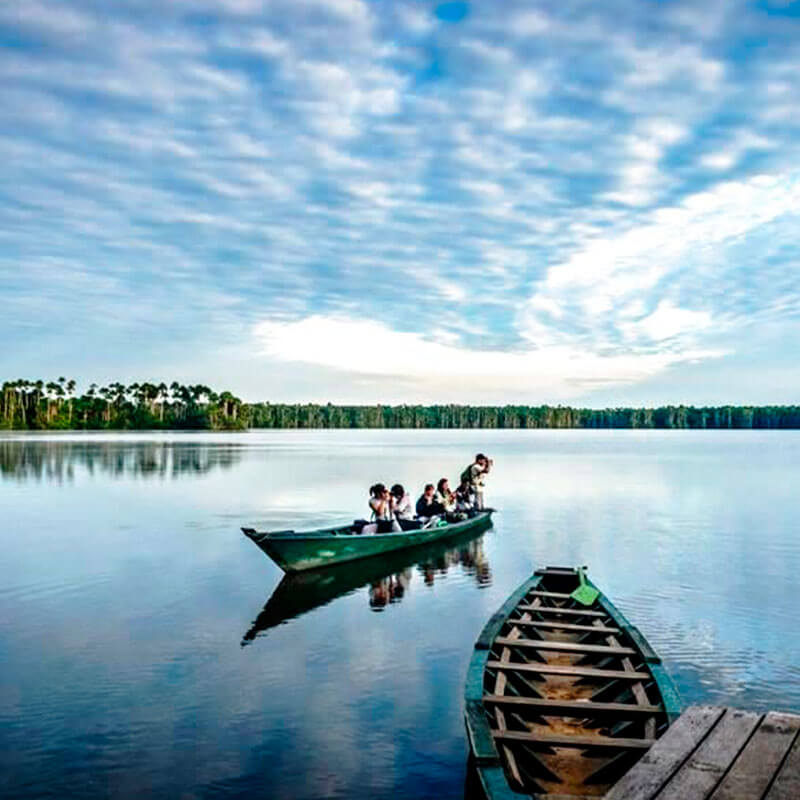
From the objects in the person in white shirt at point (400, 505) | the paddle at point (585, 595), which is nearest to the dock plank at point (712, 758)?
the paddle at point (585, 595)

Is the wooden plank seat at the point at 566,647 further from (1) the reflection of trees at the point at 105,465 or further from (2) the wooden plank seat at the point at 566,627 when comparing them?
(1) the reflection of trees at the point at 105,465

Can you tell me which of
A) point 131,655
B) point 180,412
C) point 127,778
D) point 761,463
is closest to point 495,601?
point 131,655

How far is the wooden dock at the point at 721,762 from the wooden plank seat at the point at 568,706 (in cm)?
252

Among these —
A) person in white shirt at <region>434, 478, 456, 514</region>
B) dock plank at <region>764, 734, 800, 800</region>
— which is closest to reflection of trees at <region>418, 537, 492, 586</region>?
person in white shirt at <region>434, 478, 456, 514</region>

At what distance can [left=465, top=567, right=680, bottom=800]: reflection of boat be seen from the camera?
257 inches

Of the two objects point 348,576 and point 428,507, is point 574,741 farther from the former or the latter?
Answer: point 428,507

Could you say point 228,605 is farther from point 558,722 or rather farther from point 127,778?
point 558,722

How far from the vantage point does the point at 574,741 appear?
680 centimetres

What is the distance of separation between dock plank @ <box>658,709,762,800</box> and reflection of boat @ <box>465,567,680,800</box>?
1.31 metres

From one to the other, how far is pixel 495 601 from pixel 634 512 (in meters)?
16.1

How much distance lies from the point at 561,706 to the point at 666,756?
3.32 meters

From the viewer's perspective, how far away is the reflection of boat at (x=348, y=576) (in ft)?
49.6

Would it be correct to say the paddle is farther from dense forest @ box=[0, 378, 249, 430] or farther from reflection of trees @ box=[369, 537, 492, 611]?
dense forest @ box=[0, 378, 249, 430]

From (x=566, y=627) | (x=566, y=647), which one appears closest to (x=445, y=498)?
(x=566, y=627)
